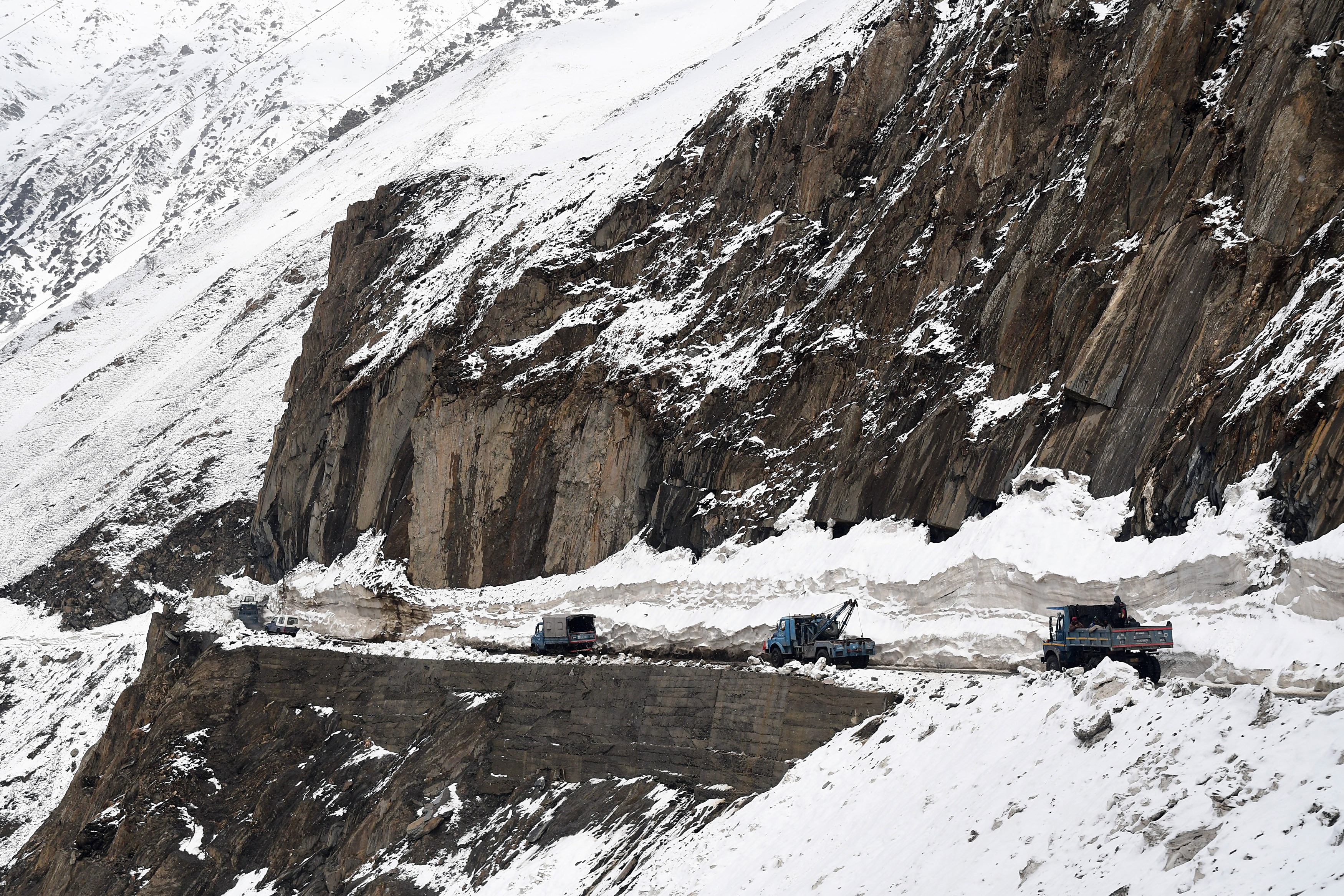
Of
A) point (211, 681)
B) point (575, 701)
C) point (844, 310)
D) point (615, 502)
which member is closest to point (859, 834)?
point (575, 701)

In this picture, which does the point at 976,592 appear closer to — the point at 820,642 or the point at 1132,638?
the point at 820,642

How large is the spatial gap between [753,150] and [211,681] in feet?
79.5

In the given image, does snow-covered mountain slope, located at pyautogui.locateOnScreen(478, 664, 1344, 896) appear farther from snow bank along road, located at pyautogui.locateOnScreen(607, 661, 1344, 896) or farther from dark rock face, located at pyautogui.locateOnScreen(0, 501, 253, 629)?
dark rock face, located at pyautogui.locateOnScreen(0, 501, 253, 629)

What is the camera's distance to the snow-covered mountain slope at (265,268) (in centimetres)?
6438

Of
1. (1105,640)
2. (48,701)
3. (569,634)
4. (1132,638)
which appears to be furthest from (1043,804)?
(48,701)

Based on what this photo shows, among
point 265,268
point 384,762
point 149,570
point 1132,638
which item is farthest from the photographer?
point 265,268

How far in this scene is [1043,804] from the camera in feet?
46.8

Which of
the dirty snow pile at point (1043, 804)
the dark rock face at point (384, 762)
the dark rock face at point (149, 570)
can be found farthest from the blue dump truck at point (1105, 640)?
the dark rock face at point (149, 570)

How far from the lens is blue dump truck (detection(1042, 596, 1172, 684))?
19562 millimetres

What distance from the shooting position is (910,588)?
26.2m

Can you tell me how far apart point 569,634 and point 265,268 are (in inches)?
2944

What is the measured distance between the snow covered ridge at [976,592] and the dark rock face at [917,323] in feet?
2.23

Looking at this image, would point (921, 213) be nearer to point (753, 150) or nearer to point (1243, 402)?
point (753, 150)

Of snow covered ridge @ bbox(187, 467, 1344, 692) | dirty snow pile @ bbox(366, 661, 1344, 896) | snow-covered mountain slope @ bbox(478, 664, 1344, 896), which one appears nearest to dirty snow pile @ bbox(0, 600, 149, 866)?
snow covered ridge @ bbox(187, 467, 1344, 692)
